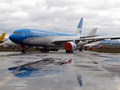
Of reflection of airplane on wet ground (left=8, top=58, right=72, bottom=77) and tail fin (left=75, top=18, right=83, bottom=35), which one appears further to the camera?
tail fin (left=75, top=18, right=83, bottom=35)

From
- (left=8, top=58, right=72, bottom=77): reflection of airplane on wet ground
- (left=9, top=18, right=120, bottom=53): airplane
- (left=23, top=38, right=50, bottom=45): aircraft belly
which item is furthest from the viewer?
(left=23, top=38, right=50, bottom=45): aircraft belly

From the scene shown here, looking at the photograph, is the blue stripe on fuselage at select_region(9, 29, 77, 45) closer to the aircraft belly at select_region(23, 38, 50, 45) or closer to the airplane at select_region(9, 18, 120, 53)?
the airplane at select_region(9, 18, 120, 53)

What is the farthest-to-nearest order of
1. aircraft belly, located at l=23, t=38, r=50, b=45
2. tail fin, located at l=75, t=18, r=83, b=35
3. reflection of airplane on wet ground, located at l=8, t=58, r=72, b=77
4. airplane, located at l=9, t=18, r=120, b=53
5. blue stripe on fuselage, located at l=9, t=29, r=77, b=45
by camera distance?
tail fin, located at l=75, t=18, r=83, b=35 → aircraft belly, located at l=23, t=38, r=50, b=45 → airplane, located at l=9, t=18, r=120, b=53 → blue stripe on fuselage, located at l=9, t=29, r=77, b=45 → reflection of airplane on wet ground, located at l=8, t=58, r=72, b=77

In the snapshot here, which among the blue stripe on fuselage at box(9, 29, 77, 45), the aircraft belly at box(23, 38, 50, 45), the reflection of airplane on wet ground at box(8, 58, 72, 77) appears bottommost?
the reflection of airplane on wet ground at box(8, 58, 72, 77)

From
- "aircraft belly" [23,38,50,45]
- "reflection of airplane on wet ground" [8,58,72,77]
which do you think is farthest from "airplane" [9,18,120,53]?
"reflection of airplane on wet ground" [8,58,72,77]

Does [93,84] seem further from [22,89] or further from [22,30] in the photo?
[22,30]

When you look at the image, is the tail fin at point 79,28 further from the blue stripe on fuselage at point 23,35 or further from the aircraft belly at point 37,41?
the blue stripe on fuselage at point 23,35

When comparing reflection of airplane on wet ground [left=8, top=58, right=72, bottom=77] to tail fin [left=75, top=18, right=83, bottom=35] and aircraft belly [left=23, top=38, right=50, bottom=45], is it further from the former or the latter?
tail fin [left=75, top=18, right=83, bottom=35]

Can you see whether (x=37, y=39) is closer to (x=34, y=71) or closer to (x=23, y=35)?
(x=23, y=35)

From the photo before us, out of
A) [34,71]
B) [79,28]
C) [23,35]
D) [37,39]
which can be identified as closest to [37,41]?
[37,39]

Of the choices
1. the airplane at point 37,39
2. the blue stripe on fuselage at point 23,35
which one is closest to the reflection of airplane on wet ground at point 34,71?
the blue stripe on fuselage at point 23,35

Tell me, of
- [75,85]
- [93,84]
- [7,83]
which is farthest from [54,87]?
[7,83]

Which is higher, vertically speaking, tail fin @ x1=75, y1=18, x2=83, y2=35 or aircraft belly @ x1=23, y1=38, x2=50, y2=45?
tail fin @ x1=75, y1=18, x2=83, y2=35

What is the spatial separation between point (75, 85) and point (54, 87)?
27.7 inches
